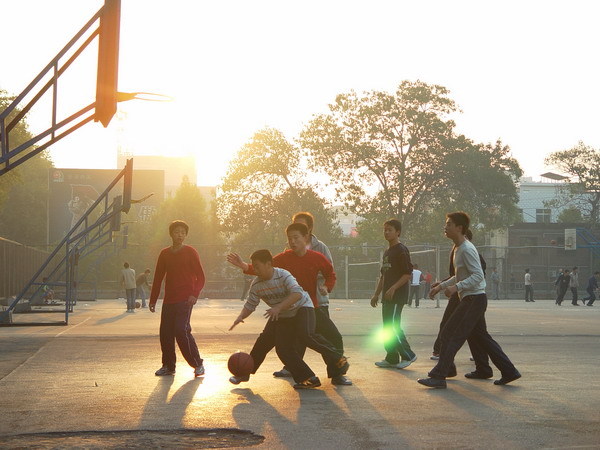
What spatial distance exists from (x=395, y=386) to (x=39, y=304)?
25.2 metres

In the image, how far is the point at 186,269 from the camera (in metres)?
10.5

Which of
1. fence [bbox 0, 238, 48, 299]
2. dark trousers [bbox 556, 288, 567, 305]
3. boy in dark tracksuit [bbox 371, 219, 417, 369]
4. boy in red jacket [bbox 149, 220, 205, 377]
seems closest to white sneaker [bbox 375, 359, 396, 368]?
boy in dark tracksuit [bbox 371, 219, 417, 369]

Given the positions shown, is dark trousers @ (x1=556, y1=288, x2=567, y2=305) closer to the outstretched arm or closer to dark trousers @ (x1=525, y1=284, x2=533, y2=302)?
dark trousers @ (x1=525, y1=284, x2=533, y2=302)

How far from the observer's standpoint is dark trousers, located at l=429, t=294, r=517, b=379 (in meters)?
9.22

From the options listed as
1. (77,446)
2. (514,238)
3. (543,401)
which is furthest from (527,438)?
(514,238)

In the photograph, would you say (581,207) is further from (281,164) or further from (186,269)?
(186,269)

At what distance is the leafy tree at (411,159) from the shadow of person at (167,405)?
47.9 metres

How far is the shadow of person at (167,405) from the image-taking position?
7.16 metres

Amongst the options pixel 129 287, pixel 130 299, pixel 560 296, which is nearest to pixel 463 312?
pixel 130 299

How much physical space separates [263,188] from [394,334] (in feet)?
166

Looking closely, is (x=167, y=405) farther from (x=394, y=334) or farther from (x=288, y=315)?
(x=394, y=334)

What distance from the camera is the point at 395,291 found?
437 inches

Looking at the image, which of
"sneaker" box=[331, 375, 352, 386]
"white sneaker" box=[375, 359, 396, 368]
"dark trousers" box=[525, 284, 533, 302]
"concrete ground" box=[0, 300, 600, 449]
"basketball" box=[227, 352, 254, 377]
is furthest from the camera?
"dark trousers" box=[525, 284, 533, 302]

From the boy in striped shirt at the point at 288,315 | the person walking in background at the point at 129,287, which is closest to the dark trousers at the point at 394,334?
the boy in striped shirt at the point at 288,315
